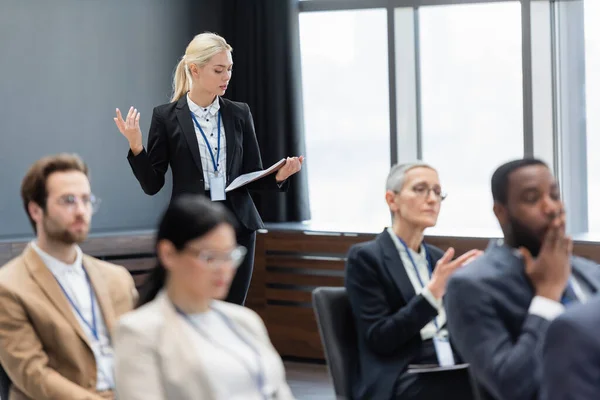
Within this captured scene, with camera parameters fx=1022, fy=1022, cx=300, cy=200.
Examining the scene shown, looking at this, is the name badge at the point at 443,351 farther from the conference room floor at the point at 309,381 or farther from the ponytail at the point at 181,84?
the conference room floor at the point at 309,381

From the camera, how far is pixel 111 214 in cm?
723

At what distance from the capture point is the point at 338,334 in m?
3.25

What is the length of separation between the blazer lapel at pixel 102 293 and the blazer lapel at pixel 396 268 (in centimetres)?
96

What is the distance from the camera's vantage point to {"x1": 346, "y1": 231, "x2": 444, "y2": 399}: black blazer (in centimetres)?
324

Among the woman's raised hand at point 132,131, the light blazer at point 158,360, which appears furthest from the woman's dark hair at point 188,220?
the woman's raised hand at point 132,131

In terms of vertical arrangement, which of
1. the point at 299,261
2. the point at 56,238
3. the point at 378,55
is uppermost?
the point at 378,55

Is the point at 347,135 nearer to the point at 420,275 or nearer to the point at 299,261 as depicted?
the point at 299,261

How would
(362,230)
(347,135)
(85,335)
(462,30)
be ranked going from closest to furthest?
1. (85,335)
2. (362,230)
3. (462,30)
4. (347,135)

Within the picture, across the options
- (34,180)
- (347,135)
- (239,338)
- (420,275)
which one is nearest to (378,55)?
(347,135)

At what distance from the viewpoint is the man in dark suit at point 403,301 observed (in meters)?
3.24

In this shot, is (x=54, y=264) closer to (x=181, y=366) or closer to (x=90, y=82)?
(x=181, y=366)

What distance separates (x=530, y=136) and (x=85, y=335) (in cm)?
454

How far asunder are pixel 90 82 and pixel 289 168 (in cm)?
301

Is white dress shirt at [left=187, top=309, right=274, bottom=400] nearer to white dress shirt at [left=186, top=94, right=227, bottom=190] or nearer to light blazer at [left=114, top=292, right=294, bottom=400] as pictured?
light blazer at [left=114, top=292, right=294, bottom=400]
